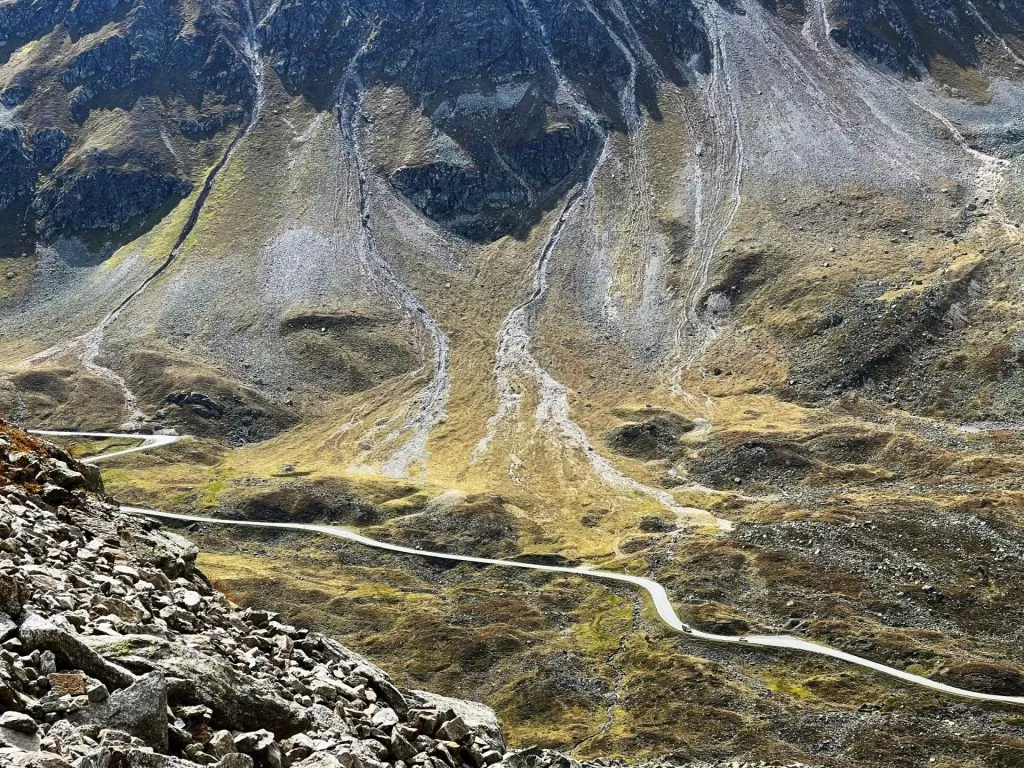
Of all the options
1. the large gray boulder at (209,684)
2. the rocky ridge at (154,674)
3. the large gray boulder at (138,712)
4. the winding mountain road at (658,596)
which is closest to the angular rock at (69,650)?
the rocky ridge at (154,674)

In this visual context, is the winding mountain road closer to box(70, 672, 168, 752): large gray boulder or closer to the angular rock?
the angular rock

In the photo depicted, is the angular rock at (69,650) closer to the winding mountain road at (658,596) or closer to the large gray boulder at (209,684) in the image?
the large gray boulder at (209,684)

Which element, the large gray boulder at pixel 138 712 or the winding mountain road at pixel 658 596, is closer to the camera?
the large gray boulder at pixel 138 712

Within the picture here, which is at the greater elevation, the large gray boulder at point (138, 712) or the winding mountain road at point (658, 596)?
the large gray boulder at point (138, 712)

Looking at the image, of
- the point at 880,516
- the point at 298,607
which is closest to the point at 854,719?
the point at 880,516

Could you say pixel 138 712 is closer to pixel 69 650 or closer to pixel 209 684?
pixel 69 650

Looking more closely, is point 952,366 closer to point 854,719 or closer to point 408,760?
point 854,719

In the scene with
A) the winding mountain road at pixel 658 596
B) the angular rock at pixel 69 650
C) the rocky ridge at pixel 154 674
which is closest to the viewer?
the rocky ridge at pixel 154 674

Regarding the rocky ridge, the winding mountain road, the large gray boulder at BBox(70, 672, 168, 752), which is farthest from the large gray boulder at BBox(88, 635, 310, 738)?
the winding mountain road

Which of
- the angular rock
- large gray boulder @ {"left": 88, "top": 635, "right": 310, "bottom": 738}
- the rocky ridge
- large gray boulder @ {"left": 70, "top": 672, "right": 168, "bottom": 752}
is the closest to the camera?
the rocky ridge
